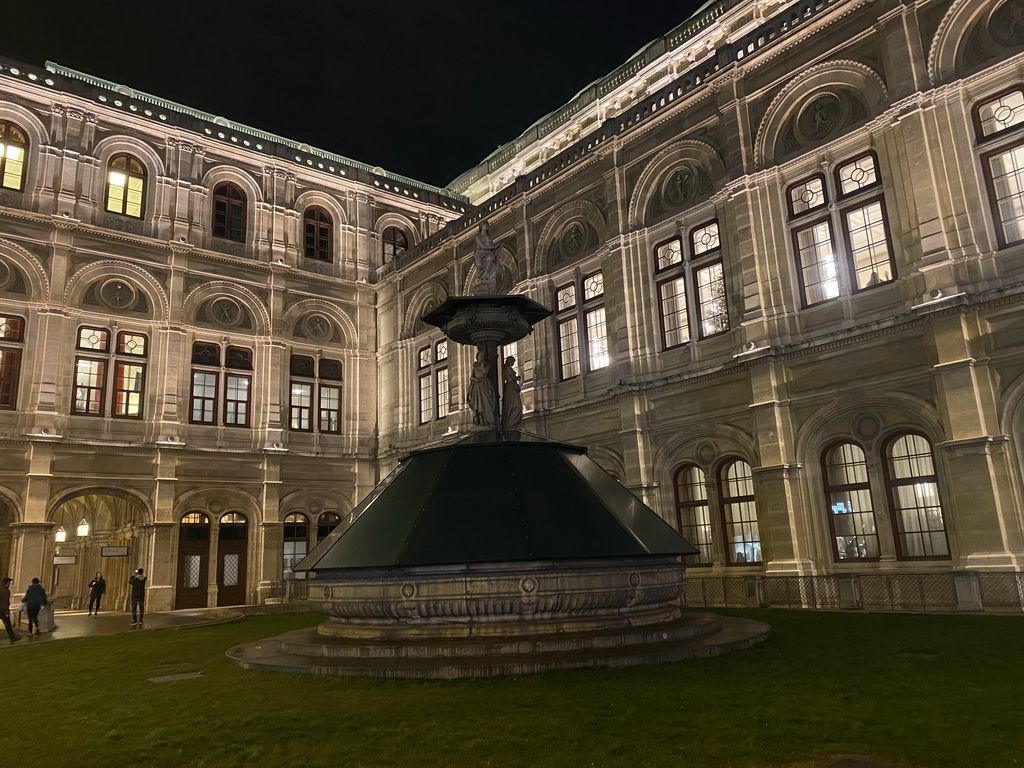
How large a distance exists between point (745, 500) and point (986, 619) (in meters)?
5.91

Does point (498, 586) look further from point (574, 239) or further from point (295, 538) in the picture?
point (295, 538)

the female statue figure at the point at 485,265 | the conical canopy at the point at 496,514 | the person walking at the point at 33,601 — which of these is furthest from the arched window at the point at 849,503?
the person walking at the point at 33,601

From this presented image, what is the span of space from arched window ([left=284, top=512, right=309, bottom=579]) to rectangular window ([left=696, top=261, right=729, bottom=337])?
1582 cm

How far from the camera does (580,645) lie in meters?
7.82

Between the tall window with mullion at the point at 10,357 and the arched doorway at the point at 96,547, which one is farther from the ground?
the tall window with mullion at the point at 10,357

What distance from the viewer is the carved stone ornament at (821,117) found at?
1564cm

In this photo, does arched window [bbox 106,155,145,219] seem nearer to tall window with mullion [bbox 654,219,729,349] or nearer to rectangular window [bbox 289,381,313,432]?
rectangular window [bbox 289,381,313,432]

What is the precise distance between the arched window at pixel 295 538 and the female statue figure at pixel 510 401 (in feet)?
53.3

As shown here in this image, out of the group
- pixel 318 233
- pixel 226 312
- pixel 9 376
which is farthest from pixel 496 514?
pixel 318 233

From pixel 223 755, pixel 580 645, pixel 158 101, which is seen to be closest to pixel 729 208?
pixel 580 645

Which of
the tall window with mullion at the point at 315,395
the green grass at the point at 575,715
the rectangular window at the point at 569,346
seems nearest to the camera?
the green grass at the point at 575,715

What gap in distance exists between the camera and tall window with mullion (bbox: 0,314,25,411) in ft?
71.2

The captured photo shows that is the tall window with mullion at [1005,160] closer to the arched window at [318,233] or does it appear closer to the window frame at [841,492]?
the window frame at [841,492]

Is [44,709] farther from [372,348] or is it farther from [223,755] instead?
[372,348]
